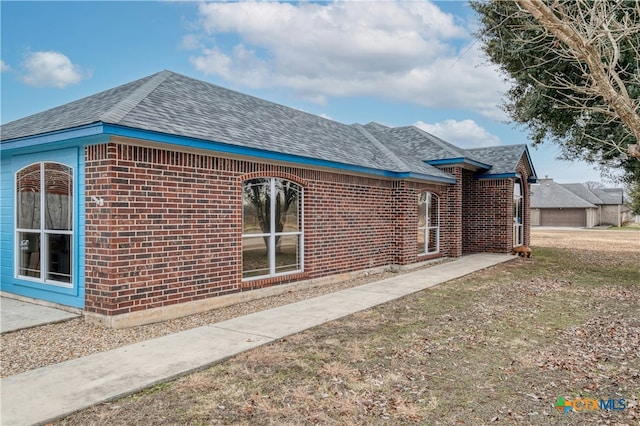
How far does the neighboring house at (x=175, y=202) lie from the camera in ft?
20.7

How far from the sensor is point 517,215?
18719mm

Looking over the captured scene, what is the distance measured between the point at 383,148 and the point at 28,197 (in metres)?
10.1

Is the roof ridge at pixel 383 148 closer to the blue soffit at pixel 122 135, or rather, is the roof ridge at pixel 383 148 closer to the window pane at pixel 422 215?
the window pane at pixel 422 215

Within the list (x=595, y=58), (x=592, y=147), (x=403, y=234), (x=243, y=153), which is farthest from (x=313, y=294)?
(x=592, y=147)

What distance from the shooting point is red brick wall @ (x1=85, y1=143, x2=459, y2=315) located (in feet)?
20.3

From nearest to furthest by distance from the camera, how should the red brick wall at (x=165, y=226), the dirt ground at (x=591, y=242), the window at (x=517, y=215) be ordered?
1. the red brick wall at (x=165, y=226)
2. the window at (x=517, y=215)
3. the dirt ground at (x=591, y=242)

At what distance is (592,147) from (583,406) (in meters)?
10.6

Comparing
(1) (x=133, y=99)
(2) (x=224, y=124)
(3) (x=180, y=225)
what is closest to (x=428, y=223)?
(2) (x=224, y=124)

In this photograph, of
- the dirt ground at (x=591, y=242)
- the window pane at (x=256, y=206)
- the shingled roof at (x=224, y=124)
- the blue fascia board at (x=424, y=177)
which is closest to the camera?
the shingled roof at (x=224, y=124)

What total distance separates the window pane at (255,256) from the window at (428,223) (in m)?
6.81

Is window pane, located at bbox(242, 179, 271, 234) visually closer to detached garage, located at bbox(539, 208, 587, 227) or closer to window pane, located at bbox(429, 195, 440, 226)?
window pane, located at bbox(429, 195, 440, 226)

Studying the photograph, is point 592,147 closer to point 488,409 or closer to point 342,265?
point 342,265

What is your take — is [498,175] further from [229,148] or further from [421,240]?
[229,148]

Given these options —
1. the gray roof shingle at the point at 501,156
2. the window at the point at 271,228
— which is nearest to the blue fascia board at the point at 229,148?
the window at the point at 271,228
